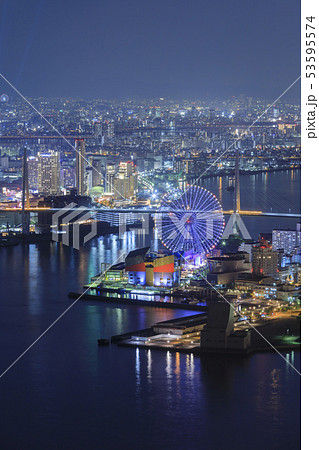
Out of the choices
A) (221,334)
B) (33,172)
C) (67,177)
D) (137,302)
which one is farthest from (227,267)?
(33,172)

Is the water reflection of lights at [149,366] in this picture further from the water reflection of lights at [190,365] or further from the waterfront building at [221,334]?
the waterfront building at [221,334]

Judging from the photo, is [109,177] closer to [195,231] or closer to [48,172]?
[48,172]

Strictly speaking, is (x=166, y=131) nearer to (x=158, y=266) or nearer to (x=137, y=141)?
(x=137, y=141)

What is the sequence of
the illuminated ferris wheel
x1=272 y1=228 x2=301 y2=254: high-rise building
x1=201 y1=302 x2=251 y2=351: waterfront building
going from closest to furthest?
x1=201 y1=302 x2=251 y2=351: waterfront building < the illuminated ferris wheel < x1=272 y1=228 x2=301 y2=254: high-rise building

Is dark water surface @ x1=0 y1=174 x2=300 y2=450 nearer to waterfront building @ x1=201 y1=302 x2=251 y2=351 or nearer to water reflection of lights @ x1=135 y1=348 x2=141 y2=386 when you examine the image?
water reflection of lights @ x1=135 y1=348 x2=141 y2=386

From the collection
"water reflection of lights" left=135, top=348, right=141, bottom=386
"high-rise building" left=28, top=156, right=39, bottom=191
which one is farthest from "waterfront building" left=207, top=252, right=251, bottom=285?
"high-rise building" left=28, top=156, right=39, bottom=191

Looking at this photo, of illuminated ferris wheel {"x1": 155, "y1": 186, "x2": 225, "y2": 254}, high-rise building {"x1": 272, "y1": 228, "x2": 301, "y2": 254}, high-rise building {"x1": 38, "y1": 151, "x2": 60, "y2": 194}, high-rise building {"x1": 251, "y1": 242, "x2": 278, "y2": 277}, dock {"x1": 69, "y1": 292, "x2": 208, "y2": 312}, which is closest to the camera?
dock {"x1": 69, "y1": 292, "x2": 208, "y2": 312}
